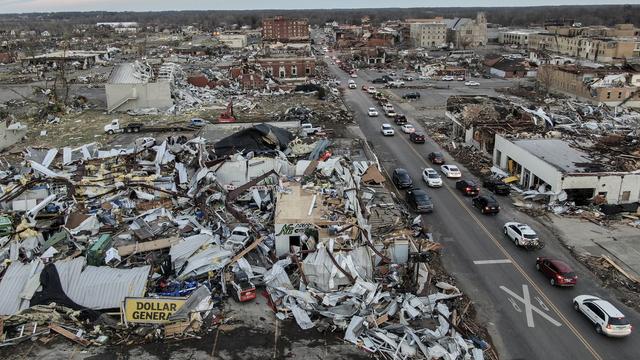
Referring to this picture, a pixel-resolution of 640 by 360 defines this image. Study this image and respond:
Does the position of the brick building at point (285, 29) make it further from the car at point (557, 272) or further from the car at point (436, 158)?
the car at point (557, 272)

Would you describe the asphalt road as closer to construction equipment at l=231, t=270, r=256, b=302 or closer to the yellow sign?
construction equipment at l=231, t=270, r=256, b=302

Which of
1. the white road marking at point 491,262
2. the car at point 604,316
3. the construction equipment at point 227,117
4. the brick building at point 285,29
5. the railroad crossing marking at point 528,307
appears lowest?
the railroad crossing marking at point 528,307

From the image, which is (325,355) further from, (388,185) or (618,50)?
(618,50)

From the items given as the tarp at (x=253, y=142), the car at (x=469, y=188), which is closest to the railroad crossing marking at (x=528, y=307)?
the car at (x=469, y=188)

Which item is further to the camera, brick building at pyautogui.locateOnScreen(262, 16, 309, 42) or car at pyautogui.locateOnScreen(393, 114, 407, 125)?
brick building at pyautogui.locateOnScreen(262, 16, 309, 42)

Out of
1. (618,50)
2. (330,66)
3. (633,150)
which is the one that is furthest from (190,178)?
(618,50)

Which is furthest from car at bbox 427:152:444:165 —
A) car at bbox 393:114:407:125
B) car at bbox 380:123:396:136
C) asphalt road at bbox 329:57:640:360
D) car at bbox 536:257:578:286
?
car at bbox 536:257:578:286

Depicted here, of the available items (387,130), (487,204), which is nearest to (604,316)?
(487,204)
